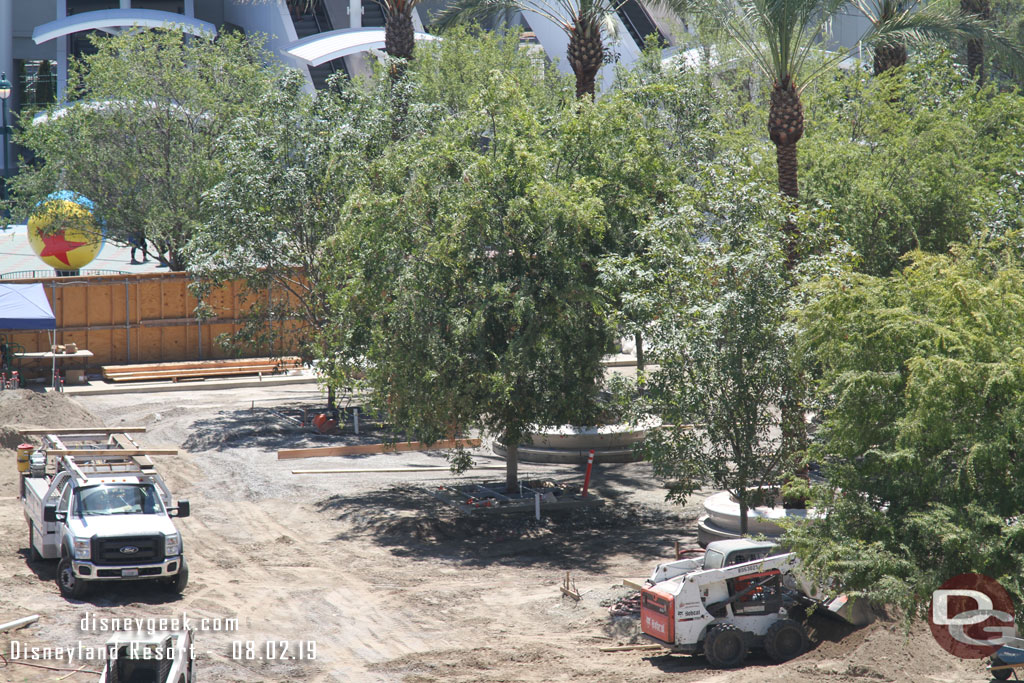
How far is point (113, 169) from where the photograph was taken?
39.4 metres

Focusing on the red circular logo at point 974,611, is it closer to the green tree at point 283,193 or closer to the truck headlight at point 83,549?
the truck headlight at point 83,549

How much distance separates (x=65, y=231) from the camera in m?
40.2

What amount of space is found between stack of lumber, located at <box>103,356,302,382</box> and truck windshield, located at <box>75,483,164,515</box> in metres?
18.6

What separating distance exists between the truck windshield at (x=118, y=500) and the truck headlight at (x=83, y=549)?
0.67 metres

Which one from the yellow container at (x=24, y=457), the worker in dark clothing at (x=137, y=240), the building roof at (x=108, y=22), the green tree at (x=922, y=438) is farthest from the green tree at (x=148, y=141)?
the green tree at (x=922, y=438)

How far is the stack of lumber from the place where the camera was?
36.6m

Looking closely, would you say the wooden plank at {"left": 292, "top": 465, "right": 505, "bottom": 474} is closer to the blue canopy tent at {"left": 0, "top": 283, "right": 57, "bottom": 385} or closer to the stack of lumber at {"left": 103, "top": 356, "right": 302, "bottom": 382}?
the stack of lumber at {"left": 103, "top": 356, "right": 302, "bottom": 382}

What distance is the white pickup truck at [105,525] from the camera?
16188mm

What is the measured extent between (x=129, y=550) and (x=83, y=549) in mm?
667

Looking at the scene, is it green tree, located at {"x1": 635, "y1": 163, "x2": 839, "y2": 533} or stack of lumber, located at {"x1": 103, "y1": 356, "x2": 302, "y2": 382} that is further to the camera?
stack of lumber, located at {"x1": 103, "y1": 356, "x2": 302, "y2": 382}

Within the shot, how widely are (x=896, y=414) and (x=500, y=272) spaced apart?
983cm

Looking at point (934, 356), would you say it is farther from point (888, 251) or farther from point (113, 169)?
point (113, 169)

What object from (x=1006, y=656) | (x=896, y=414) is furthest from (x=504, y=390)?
(x=1006, y=656)

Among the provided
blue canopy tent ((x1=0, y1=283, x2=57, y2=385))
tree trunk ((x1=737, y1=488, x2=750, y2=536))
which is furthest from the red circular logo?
blue canopy tent ((x1=0, y1=283, x2=57, y2=385))
